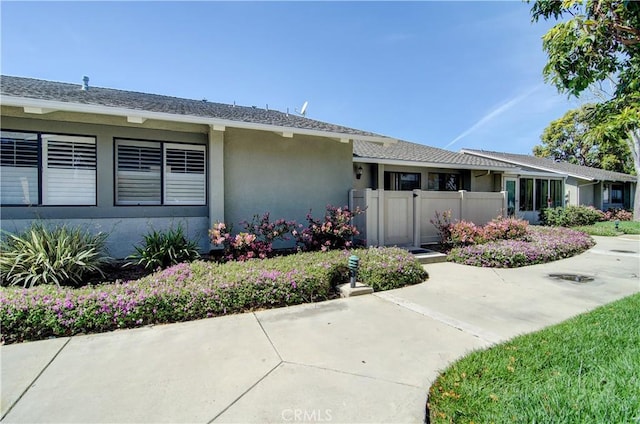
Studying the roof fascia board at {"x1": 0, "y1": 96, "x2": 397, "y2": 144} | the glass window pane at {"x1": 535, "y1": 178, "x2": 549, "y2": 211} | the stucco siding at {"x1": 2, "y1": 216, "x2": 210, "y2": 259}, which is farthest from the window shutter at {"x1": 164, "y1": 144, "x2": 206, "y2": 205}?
the glass window pane at {"x1": 535, "y1": 178, "x2": 549, "y2": 211}

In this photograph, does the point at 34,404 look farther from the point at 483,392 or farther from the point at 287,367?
Answer: the point at 483,392

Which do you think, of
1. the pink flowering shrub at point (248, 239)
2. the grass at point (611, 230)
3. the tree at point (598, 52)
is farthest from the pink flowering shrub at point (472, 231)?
the grass at point (611, 230)

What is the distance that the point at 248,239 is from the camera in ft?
22.7

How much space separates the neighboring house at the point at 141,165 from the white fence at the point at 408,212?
144cm

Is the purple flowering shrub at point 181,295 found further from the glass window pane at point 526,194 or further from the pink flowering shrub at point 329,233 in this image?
the glass window pane at point 526,194

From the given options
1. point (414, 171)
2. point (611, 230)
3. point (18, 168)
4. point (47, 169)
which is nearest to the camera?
point (18, 168)

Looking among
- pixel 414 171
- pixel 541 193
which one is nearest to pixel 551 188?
pixel 541 193

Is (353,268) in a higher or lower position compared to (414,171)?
lower

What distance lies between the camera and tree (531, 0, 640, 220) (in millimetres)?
4148

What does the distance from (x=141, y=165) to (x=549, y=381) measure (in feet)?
27.5

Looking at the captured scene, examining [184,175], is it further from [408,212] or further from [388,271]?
[408,212]

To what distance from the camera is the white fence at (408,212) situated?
8.88 m

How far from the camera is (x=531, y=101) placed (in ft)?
46.2

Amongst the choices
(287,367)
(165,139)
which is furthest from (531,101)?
(287,367)
